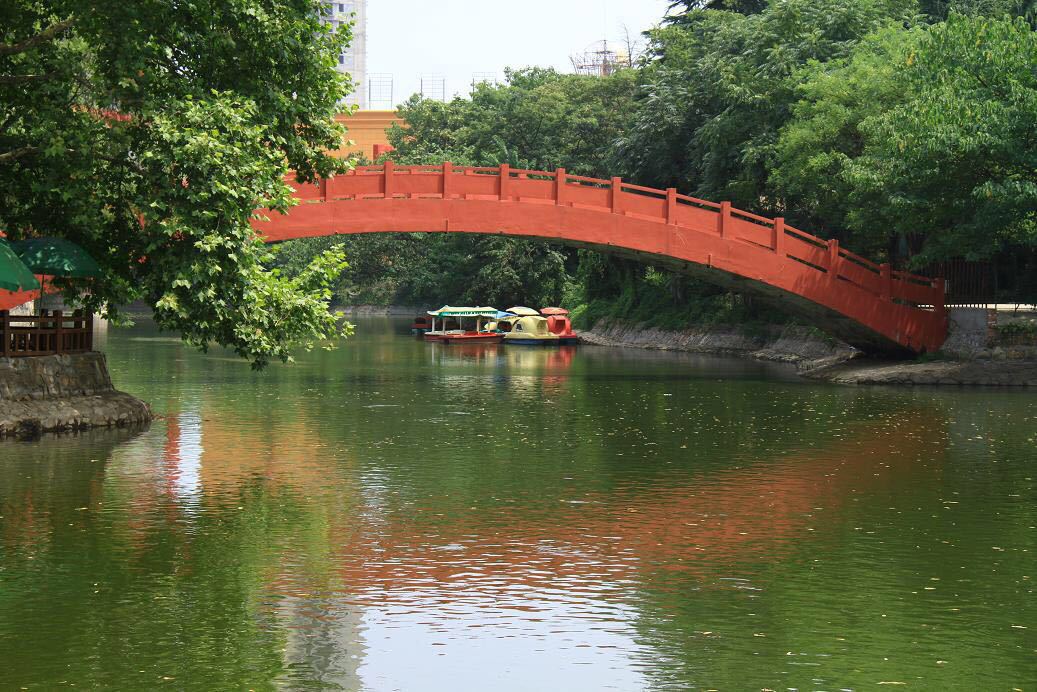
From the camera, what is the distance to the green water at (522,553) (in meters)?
9.89

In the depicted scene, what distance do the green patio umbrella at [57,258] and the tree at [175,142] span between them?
48 cm

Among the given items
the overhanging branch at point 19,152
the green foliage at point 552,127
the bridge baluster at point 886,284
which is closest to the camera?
the overhanging branch at point 19,152

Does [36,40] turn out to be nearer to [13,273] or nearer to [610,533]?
[13,273]

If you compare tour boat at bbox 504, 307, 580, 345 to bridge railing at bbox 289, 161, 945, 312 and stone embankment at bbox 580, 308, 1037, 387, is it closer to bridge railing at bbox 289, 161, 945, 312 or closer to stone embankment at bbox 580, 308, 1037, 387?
stone embankment at bbox 580, 308, 1037, 387

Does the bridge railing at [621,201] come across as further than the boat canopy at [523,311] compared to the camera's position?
No

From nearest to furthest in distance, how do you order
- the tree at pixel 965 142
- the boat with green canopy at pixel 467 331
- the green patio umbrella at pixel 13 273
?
the green patio umbrella at pixel 13 273
the tree at pixel 965 142
the boat with green canopy at pixel 467 331

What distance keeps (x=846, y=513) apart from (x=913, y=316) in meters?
23.9

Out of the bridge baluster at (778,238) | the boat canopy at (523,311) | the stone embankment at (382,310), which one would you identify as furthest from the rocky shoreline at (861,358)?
the stone embankment at (382,310)

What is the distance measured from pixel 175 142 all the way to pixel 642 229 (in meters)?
18.1

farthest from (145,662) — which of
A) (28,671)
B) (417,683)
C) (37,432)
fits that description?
(37,432)

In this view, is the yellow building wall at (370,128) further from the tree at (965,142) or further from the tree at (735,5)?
the tree at (965,142)

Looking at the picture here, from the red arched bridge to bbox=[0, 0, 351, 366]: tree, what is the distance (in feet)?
35.3

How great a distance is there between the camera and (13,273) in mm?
21531

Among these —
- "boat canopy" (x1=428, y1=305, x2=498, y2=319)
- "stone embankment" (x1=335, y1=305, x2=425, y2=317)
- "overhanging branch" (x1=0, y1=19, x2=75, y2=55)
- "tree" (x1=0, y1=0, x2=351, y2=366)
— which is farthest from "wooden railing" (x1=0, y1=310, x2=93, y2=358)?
"stone embankment" (x1=335, y1=305, x2=425, y2=317)
